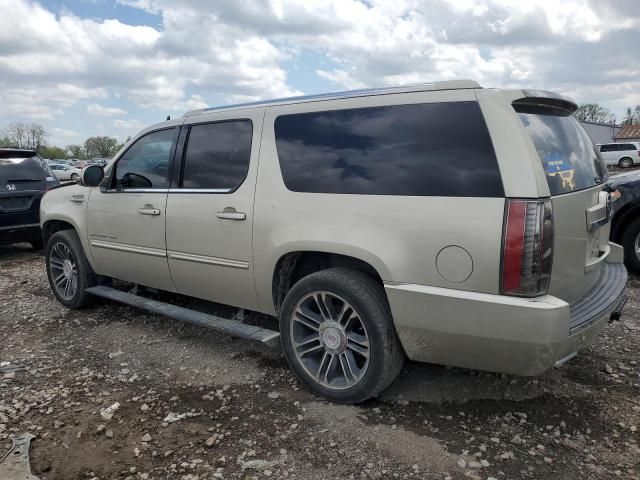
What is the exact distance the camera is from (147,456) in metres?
2.72

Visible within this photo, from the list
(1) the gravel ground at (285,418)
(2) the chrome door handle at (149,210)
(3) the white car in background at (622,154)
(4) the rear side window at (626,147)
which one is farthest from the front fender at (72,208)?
(4) the rear side window at (626,147)

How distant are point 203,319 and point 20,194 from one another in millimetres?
5768

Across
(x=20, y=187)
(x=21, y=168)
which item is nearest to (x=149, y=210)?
(x=20, y=187)

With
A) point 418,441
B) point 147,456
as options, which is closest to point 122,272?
point 147,456

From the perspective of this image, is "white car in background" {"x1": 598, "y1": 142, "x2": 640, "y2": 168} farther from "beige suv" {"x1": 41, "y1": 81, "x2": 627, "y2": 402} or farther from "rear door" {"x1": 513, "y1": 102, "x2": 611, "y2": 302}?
"beige suv" {"x1": 41, "y1": 81, "x2": 627, "y2": 402}

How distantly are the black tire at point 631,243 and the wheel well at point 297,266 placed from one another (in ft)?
13.9

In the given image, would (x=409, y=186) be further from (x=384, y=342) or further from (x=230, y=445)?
(x=230, y=445)

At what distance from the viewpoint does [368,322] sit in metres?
2.88

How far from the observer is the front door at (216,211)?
137 inches

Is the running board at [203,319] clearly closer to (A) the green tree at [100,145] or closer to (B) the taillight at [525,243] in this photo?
(B) the taillight at [525,243]

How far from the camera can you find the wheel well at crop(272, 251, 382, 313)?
3.20 meters

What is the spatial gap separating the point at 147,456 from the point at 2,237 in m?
6.46

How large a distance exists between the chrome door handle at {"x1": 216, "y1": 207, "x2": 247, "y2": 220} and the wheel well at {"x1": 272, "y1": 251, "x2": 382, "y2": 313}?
399mm

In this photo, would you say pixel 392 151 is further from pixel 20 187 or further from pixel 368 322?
pixel 20 187
